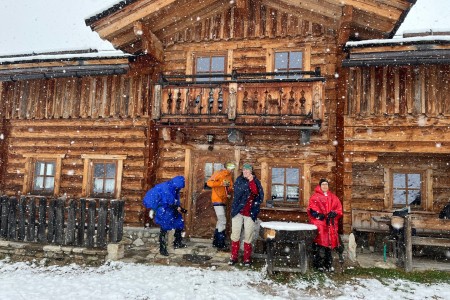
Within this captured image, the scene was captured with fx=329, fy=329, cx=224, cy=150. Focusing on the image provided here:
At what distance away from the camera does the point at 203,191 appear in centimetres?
991

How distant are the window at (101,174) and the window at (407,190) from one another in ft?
27.2

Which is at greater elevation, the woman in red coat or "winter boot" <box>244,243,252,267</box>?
the woman in red coat

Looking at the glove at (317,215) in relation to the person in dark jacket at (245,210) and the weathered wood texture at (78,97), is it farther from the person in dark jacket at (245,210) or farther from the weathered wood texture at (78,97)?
the weathered wood texture at (78,97)

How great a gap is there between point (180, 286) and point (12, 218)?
5.10m

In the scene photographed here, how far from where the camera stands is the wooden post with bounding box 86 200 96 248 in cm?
762

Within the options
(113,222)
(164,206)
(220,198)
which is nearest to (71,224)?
(113,222)

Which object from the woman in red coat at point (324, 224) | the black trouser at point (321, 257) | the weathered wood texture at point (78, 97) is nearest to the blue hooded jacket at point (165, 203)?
the weathered wood texture at point (78, 97)

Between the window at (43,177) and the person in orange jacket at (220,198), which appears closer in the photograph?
the person in orange jacket at (220,198)

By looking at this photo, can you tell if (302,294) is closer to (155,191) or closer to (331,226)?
(331,226)

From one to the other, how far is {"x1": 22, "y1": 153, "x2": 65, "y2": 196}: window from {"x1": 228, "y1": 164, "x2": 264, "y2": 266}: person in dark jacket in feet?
22.1

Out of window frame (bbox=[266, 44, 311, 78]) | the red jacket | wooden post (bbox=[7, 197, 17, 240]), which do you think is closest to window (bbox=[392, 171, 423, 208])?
the red jacket

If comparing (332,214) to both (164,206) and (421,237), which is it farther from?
(164,206)

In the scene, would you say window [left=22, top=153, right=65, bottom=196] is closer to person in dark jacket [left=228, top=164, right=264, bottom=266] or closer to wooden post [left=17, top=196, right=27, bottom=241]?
wooden post [left=17, top=196, right=27, bottom=241]

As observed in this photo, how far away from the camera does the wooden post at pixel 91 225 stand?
7.62 meters
